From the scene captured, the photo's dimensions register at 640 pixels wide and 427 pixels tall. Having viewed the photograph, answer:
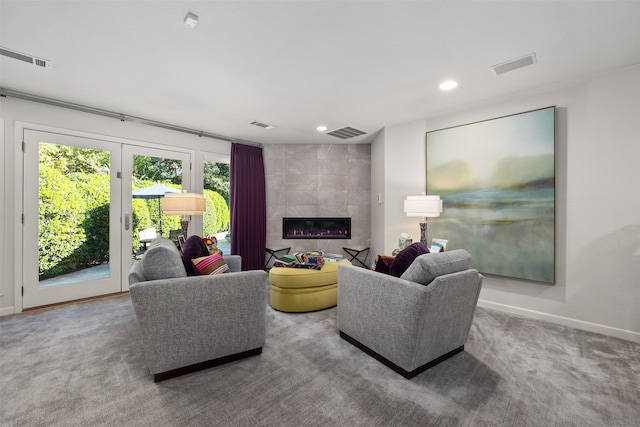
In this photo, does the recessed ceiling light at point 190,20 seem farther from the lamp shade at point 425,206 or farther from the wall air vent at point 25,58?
the lamp shade at point 425,206

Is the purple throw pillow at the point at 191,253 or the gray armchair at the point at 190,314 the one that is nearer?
the gray armchair at the point at 190,314

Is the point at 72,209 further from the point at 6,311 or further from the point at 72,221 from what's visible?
the point at 6,311

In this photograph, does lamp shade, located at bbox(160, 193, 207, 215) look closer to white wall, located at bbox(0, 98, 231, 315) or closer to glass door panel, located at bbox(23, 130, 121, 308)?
glass door panel, located at bbox(23, 130, 121, 308)

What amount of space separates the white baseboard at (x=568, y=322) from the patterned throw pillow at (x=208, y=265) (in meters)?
3.07

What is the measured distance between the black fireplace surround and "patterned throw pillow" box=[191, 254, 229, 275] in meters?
3.03

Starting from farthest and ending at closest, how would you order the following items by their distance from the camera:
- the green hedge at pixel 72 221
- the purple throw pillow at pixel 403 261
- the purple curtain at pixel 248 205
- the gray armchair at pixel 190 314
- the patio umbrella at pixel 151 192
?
the purple curtain at pixel 248 205, the patio umbrella at pixel 151 192, the green hedge at pixel 72 221, the purple throw pillow at pixel 403 261, the gray armchair at pixel 190 314

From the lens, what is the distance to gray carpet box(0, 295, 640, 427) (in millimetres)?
1511

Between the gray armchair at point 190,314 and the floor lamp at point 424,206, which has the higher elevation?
the floor lamp at point 424,206

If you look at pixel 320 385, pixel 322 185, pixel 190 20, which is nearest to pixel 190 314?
pixel 320 385

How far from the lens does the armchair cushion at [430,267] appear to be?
182cm

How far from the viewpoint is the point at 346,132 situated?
4500mm

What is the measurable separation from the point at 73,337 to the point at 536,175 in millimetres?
4819

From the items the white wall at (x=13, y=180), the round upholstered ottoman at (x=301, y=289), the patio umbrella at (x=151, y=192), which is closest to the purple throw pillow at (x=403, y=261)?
the round upholstered ottoman at (x=301, y=289)

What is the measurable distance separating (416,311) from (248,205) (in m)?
3.87
